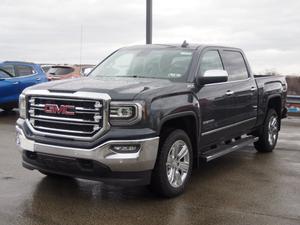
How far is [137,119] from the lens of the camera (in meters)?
5.13

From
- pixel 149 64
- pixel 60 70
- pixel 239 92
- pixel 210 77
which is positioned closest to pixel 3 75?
pixel 60 70

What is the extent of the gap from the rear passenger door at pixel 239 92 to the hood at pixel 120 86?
1.43m

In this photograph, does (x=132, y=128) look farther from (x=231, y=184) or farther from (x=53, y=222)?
(x=231, y=184)

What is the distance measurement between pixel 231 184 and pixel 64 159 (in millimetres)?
2430

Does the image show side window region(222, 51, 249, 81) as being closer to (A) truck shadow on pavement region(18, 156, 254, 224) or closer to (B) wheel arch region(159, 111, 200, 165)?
(B) wheel arch region(159, 111, 200, 165)

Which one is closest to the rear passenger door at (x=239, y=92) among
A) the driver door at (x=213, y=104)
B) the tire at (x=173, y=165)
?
the driver door at (x=213, y=104)

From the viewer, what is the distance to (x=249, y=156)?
8.56m

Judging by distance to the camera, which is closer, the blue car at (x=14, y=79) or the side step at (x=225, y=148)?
the side step at (x=225, y=148)

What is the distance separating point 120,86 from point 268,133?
13.7 feet

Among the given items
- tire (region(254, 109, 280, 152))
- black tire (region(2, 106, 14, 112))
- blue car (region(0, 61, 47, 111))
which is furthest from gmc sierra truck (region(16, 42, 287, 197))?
black tire (region(2, 106, 14, 112))

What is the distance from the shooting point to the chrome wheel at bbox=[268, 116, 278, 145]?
8.85 m

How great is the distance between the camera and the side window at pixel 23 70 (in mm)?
14500

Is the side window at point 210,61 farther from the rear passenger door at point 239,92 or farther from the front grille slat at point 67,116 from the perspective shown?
the front grille slat at point 67,116

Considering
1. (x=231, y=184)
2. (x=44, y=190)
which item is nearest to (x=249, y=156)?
(x=231, y=184)
